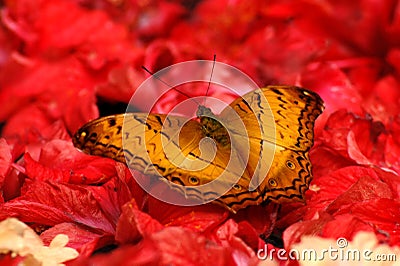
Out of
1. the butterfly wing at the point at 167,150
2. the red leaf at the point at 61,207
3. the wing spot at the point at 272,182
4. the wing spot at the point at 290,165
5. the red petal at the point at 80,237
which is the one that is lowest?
the red petal at the point at 80,237

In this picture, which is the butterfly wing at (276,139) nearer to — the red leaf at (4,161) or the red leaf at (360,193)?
the red leaf at (360,193)

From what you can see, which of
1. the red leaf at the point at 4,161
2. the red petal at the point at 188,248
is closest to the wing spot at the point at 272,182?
the red petal at the point at 188,248

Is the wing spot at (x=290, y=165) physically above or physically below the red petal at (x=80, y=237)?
above

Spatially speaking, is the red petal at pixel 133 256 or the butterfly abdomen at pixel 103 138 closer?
the red petal at pixel 133 256

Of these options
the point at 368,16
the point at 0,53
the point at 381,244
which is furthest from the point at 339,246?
the point at 0,53

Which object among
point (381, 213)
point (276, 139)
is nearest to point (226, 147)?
point (276, 139)

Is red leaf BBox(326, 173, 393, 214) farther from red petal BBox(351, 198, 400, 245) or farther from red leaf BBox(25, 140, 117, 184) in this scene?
red leaf BBox(25, 140, 117, 184)

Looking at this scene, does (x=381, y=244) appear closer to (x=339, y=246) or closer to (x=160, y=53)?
(x=339, y=246)

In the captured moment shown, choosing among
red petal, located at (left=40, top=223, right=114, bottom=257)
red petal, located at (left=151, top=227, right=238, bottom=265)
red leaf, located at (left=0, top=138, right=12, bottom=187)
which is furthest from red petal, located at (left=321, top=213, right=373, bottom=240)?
red leaf, located at (left=0, top=138, right=12, bottom=187)
